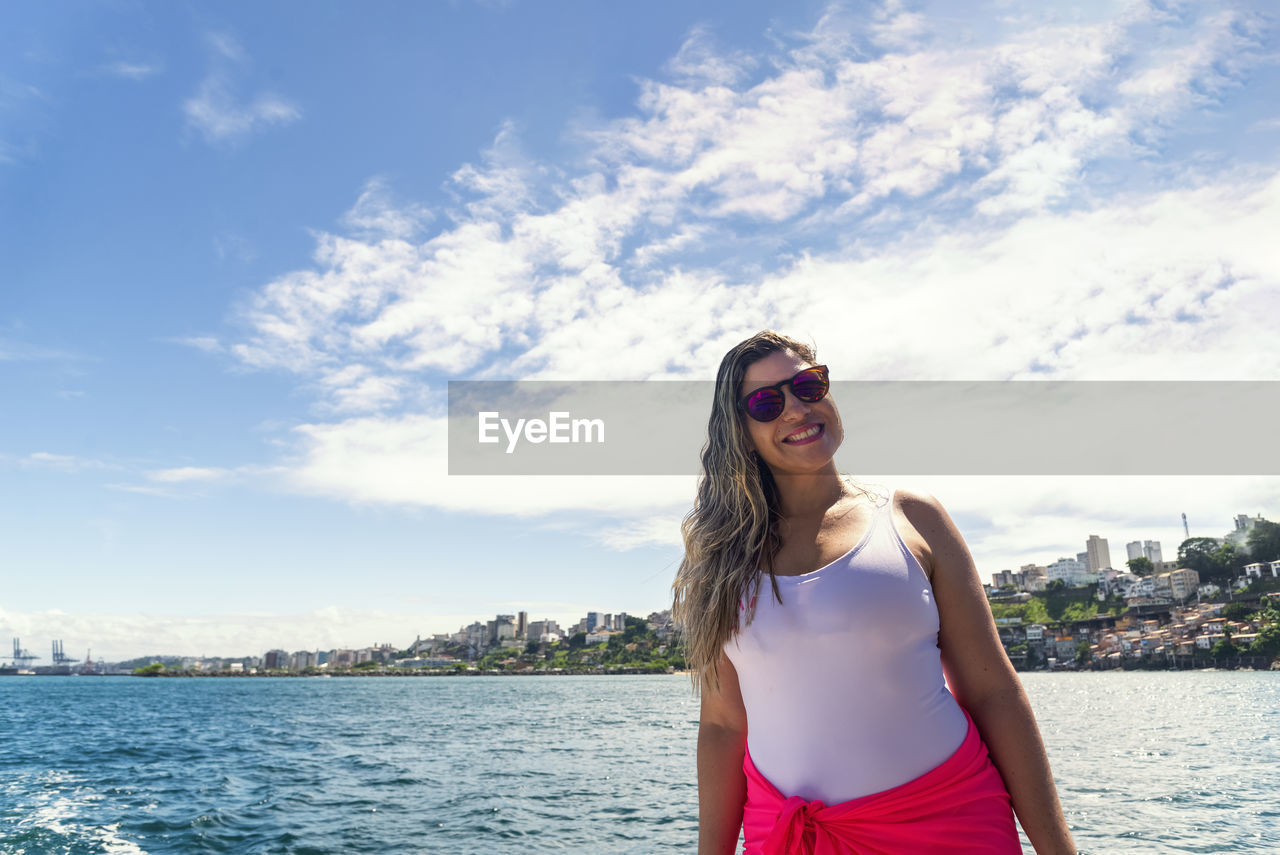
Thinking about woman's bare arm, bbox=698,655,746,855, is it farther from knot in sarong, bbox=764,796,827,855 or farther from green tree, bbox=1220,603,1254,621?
green tree, bbox=1220,603,1254,621

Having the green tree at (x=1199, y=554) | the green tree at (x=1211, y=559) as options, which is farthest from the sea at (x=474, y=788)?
the green tree at (x=1199, y=554)

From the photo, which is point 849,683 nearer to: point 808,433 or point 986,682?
point 986,682

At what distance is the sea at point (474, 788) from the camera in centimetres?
1209

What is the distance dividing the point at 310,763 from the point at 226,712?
38209mm

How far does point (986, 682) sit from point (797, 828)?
1.96ft

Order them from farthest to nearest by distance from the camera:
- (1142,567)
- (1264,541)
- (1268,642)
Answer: (1142,567)
(1264,541)
(1268,642)

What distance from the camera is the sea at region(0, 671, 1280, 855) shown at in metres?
12.1

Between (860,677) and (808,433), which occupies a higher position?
(808,433)

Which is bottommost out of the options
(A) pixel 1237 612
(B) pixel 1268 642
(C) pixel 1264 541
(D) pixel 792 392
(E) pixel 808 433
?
(B) pixel 1268 642

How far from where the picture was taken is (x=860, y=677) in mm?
1815

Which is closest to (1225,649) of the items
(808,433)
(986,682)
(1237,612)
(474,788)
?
(1237,612)

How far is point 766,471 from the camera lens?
2.35m

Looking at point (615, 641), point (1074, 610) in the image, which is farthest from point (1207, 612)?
point (615, 641)

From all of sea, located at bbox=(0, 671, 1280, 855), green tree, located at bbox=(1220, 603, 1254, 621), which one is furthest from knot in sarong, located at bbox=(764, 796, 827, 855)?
green tree, located at bbox=(1220, 603, 1254, 621)
